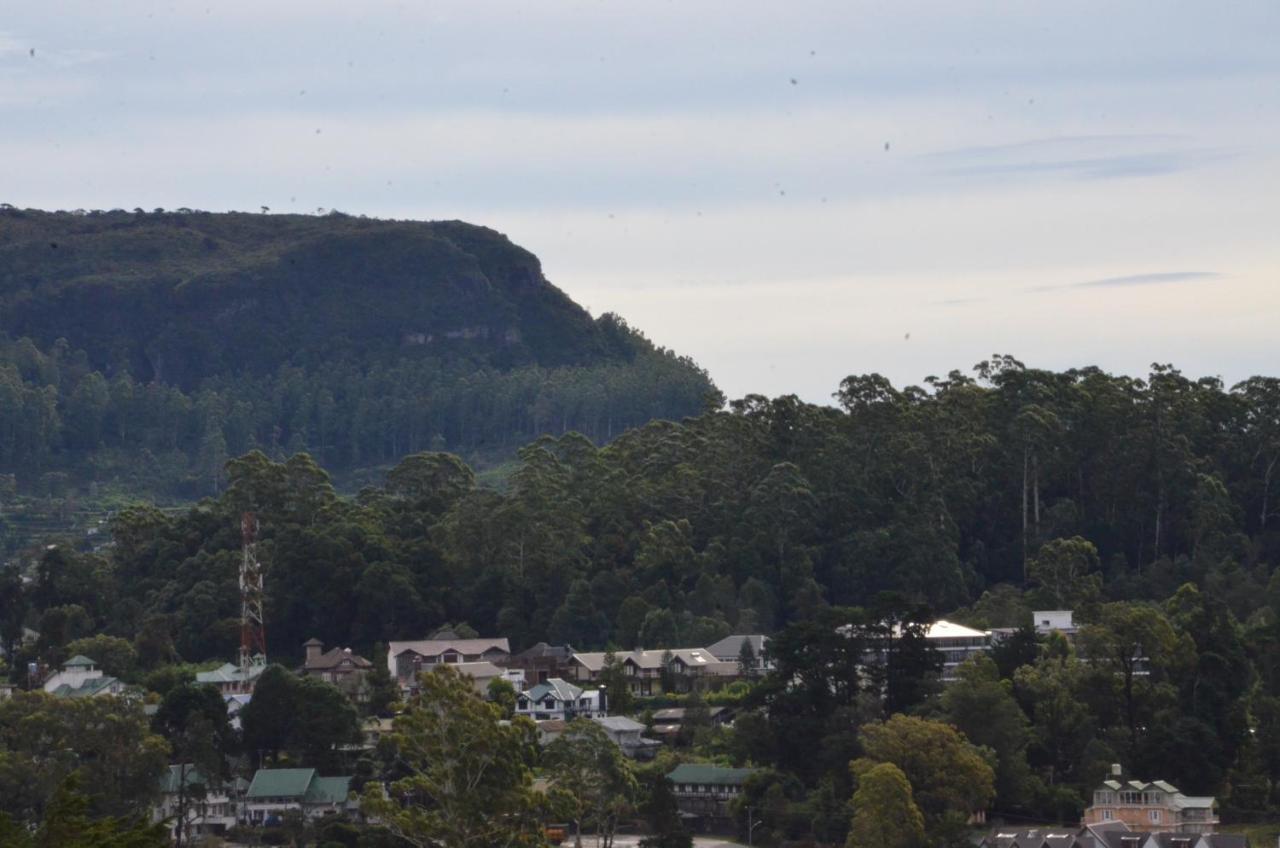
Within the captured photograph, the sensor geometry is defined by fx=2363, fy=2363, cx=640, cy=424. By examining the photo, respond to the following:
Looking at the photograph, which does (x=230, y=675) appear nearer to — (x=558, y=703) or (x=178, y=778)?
(x=558, y=703)

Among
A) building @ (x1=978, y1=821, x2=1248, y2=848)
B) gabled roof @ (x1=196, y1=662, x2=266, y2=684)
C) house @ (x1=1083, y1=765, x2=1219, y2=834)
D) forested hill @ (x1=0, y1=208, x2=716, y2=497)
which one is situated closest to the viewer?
building @ (x1=978, y1=821, x2=1248, y2=848)

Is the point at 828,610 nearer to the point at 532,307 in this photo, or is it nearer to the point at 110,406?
the point at 110,406

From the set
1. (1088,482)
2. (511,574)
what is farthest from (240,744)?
(1088,482)

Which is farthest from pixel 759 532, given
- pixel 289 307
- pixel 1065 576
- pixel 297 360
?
pixel 289 307

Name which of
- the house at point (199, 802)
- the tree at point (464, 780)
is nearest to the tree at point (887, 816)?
the tree at point (464, 780)

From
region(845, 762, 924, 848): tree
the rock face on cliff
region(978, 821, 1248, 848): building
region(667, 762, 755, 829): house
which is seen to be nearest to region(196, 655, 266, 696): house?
region(667, 762, 755, 829): house

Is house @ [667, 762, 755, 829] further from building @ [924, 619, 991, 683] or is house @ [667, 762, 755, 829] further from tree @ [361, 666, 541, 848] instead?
tree @ [361, 666, 541, 848]

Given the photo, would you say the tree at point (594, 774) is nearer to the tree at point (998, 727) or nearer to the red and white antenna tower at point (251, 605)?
the tree at point (998, 727)

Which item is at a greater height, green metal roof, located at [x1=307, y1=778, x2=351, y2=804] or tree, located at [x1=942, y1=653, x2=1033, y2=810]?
tree, located at [x1=942, y1=653, x2=1033, y2=810]
